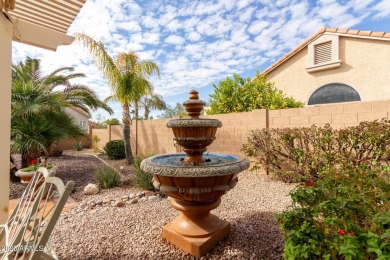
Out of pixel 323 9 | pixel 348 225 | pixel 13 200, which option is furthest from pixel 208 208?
pixel 323 9

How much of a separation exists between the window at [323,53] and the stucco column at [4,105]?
1164 cm

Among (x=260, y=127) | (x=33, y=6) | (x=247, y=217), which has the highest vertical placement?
(x=33, y=6)

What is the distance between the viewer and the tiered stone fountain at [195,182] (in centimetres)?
197

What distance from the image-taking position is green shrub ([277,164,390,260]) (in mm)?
1020

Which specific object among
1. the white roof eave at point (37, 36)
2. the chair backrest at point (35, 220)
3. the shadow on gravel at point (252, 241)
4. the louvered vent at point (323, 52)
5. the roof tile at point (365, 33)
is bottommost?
the shadow on gravel at point (252, 241)

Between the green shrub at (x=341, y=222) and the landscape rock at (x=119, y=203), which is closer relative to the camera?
the green shrub at (x=341, y=222)

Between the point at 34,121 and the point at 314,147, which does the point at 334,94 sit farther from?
the point at 34,121

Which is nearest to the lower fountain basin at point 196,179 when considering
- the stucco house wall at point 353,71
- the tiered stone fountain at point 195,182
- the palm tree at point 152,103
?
the tiered stone fountain at point 195,182

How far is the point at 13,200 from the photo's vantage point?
4.21 metres

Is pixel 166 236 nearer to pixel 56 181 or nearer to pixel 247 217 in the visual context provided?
pixel 247 217

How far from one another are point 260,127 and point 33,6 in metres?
5.26

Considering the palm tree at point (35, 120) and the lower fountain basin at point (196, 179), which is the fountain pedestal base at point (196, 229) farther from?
the palm tree at point (35, 120)

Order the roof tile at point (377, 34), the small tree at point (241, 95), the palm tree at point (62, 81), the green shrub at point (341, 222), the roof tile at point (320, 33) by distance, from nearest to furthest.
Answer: the green shrub at point (341, 222) → the palm tree at point (62, 81) → the small tree at point (241, 95) → the roof tile at point (377, 34) → the roof tile at point (320, 33)

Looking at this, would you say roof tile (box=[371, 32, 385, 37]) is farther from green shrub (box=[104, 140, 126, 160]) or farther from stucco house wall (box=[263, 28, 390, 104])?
green shrub (box=[104, 140, 126, 160])
